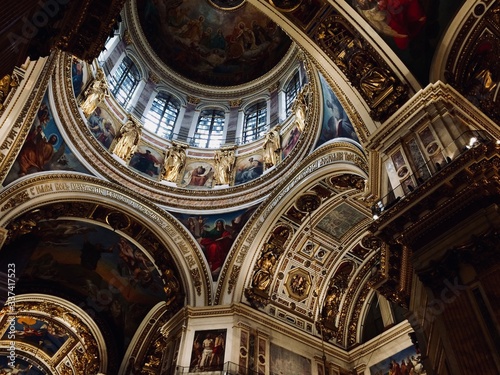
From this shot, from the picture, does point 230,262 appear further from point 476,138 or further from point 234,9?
point 234,9

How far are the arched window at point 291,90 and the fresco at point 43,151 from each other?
8.68 m

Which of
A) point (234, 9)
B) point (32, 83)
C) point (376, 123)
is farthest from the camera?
point (234, 9)

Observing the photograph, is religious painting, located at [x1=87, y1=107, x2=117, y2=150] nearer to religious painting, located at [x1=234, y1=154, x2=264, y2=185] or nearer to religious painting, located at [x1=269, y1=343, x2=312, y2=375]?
religious painting, located at [x1=234, y1=154, x2=264, y2=185]

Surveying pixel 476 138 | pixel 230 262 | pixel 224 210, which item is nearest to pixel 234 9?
pixel 224 210

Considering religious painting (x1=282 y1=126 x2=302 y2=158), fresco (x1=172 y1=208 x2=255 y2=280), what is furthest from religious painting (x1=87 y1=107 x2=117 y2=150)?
religious painting (x1=282 y1=126 x2=302 y2=158)

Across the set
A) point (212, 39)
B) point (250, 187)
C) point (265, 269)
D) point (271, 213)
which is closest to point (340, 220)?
point (271, 213)

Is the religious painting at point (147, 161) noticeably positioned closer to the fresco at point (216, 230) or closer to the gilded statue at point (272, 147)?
the fresco at point (216, 230)

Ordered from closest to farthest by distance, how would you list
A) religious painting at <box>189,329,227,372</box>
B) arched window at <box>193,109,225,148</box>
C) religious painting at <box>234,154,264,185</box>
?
religious painting at <box>189,329,227,372</box> → religious painting at <box>234,154,264,185</box> → arched window at <box>193,109,225,148</box>

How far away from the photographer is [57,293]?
17484 millimetres

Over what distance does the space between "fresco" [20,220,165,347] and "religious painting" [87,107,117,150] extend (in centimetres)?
310

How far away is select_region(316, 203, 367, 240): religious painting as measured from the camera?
1434cm

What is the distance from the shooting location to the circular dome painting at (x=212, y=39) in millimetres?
20938

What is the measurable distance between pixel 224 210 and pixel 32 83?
23.9 ft

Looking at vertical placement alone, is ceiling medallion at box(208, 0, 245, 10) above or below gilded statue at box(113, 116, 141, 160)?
above
